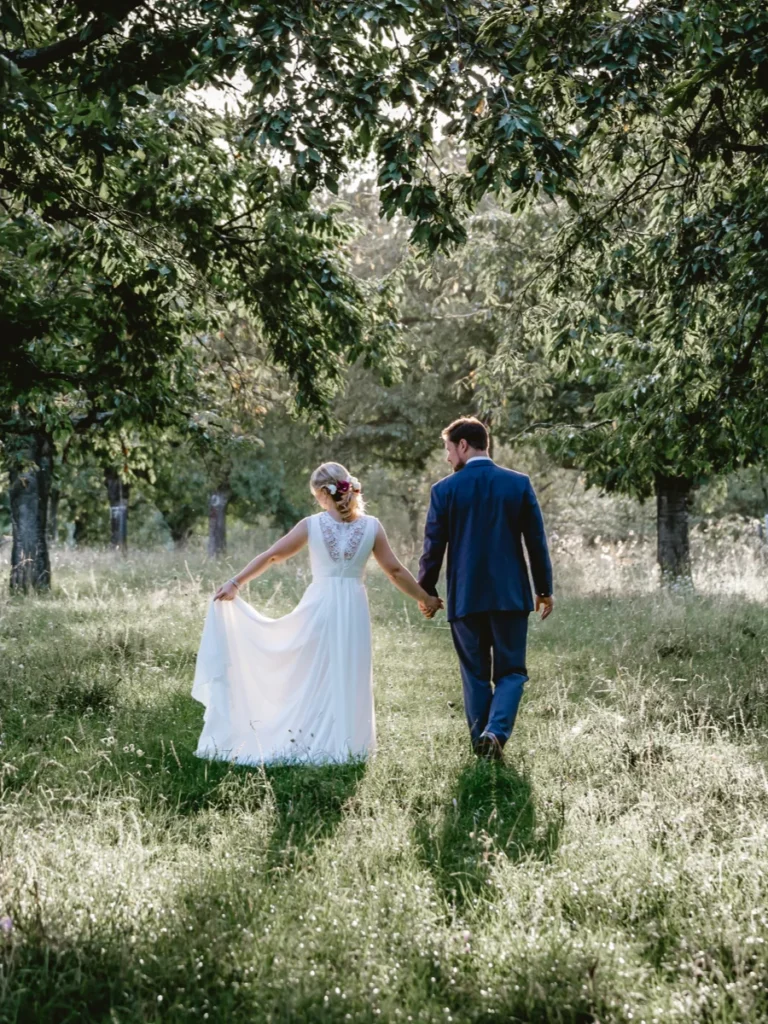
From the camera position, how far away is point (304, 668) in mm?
6359

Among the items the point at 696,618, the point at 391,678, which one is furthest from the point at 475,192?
the point at 696,618

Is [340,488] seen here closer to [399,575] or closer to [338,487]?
[338,487]

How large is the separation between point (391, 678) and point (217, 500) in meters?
23.0

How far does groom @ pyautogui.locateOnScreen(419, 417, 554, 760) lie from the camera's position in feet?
20.0

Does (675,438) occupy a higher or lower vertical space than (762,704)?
higher

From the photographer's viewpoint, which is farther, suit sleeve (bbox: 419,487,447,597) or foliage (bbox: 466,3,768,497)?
suit sleeve (bbox: 419,487,447,597)

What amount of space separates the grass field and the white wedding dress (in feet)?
1.07

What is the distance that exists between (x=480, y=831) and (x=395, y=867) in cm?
64

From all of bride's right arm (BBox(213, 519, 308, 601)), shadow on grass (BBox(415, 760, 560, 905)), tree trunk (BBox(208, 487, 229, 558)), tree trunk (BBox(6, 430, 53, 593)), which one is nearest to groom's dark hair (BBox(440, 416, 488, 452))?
bride's right arm (BBox(213, 519, 308, 601))

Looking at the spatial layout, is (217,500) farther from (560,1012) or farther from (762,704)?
(560,1012)

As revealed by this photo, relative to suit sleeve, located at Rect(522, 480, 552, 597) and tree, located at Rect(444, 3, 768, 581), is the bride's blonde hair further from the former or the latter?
tree, located at Rect(444, 3, 768, 581)

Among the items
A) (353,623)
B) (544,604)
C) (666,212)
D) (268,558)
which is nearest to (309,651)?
(353,623)

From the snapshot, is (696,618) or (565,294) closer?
(565,294)

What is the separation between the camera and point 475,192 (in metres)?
5.18
